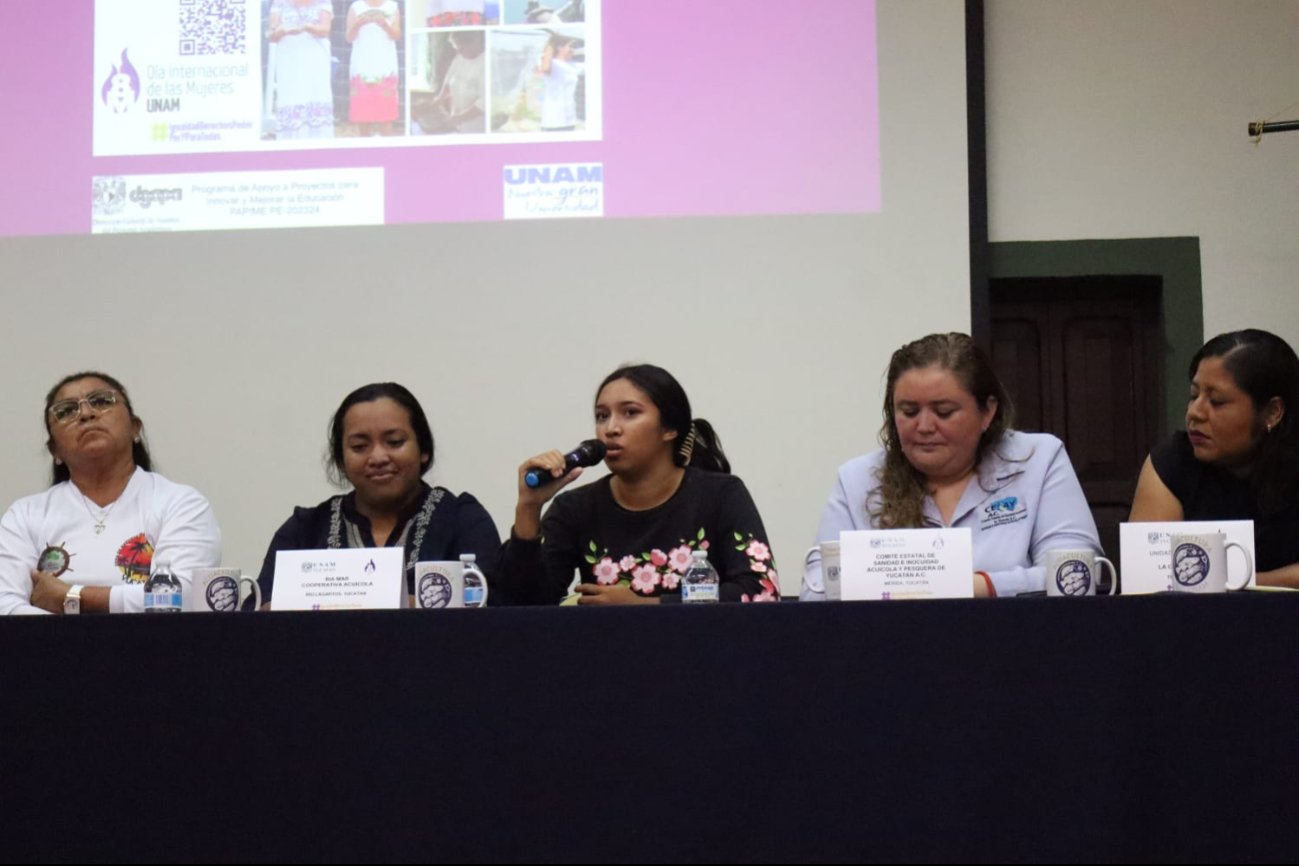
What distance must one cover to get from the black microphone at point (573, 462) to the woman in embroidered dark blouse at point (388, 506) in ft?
0.95

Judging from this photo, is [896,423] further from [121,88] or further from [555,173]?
[121,88]

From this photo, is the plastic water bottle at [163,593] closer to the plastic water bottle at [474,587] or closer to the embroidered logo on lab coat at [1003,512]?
the plastic water bottle at [474,587]

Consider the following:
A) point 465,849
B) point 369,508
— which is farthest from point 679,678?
point 369,508

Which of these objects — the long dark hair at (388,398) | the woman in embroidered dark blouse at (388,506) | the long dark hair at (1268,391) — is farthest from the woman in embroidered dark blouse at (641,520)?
the long dark hair at (1268,391)

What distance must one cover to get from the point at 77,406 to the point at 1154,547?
207cm

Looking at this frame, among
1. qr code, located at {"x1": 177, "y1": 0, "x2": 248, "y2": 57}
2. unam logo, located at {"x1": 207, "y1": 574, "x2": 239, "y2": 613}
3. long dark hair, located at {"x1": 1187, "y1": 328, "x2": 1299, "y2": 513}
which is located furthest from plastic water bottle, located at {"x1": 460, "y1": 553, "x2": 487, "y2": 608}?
qr code, located at {"x1": 177, "y1": 0, "x2": 248, "y2": 57}

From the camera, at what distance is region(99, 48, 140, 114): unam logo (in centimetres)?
375

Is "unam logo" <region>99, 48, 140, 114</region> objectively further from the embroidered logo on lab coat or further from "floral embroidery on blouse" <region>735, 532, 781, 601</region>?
the embroidered logo on lab coat

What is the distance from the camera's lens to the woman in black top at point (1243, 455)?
8.20ft

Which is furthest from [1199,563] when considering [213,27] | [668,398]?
[213,27]

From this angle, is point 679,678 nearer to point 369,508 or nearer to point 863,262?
point 369,508

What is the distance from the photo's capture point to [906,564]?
2.00m

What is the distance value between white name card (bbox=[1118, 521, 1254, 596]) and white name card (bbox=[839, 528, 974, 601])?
25 cm

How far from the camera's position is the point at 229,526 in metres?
3.80
